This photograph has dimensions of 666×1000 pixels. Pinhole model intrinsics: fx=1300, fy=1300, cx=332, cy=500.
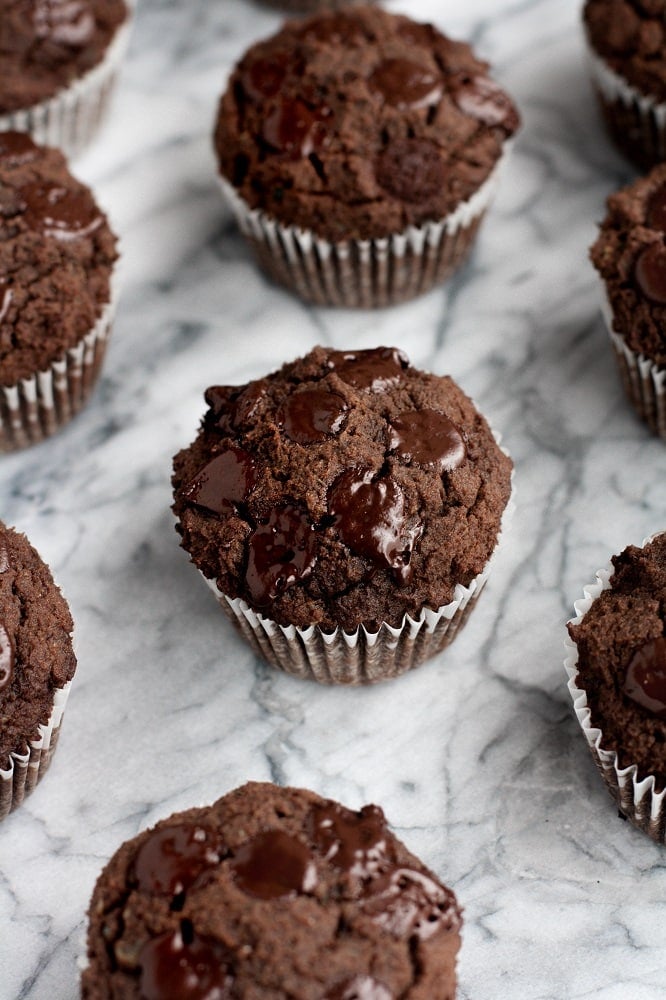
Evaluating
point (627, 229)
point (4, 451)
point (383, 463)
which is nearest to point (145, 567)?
point (4, 451)

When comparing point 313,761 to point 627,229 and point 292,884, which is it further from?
point 627,229

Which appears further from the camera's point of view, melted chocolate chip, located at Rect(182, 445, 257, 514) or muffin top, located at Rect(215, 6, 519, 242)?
muffin top, located at Rect(215, 6, 519, 242)

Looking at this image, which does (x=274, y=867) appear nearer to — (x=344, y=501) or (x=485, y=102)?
(x=344, y=501)

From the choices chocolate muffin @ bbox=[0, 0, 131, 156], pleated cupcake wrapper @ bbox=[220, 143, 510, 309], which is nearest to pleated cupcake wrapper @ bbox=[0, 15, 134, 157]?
chocolate muffin @ bbox=[0, 0, 131, 156]

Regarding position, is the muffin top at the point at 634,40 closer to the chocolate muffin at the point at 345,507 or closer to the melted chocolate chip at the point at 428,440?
the chocolate muffin at the point at 345,507

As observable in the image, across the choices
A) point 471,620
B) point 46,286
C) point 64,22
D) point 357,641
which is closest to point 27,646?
point 357,641

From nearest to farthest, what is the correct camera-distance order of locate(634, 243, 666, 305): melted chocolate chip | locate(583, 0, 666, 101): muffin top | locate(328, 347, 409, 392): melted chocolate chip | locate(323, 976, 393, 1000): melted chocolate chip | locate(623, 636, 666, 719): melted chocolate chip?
locate(323, 976, 393, 1000): melted chocolate chip, locate(623, 636, 666, 719): melted chocolate chip, locate(328, 347, 409, 392): melted chocolate chip, locate(634, 243, 666, 305): melted chocolate chip, locate(583, 0, 666, 101): muffin top

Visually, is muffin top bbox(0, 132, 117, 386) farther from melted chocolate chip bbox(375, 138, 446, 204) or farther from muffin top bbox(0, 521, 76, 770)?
melted chocolate chip bbox(375, 138, 446, 204)
